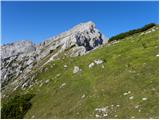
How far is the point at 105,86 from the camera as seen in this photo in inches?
1582

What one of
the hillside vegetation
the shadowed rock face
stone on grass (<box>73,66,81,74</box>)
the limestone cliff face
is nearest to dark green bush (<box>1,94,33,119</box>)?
the hillside vegetation

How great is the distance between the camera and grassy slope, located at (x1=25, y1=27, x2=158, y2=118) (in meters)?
33.9

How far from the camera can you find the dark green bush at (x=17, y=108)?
4322cm

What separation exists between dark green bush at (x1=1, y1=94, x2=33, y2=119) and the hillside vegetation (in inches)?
32.0

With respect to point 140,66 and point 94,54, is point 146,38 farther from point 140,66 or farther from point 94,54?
point 140,66

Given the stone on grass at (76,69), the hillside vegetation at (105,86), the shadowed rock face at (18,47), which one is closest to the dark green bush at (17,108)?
the hillside vegetation at (105,86)

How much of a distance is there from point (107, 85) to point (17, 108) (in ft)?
40.8

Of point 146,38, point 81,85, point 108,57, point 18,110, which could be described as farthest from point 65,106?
point 146,38

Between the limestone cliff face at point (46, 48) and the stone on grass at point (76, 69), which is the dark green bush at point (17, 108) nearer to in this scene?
the stone on grass at point (76, 69)

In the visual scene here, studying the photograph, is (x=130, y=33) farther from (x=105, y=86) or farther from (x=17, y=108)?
(x=17, y=108)

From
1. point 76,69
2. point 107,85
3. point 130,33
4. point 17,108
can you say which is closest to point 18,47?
point 130,33

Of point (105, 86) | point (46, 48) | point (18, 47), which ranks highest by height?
point (18, 47)

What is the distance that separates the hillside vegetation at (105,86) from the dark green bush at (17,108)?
2.66 feet

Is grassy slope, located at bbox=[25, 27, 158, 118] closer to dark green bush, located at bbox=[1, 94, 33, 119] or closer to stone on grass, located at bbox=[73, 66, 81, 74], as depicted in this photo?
stone on grass, located at bbox=[73, 66, 81, 74]
